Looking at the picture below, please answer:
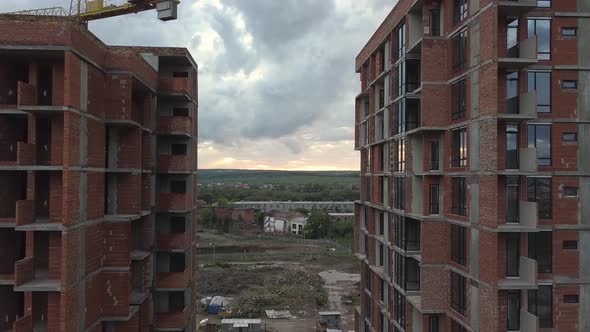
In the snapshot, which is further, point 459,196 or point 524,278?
point 459,196

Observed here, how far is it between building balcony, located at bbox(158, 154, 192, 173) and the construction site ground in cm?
2443

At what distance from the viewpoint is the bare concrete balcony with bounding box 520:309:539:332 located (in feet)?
49.0

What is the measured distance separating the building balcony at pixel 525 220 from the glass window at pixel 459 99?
426 centimetres

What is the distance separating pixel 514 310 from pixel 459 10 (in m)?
11.9

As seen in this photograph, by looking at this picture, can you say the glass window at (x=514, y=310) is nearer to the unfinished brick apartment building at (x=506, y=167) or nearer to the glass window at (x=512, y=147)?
the unfinished brick apartment building at (x=506, y=167)

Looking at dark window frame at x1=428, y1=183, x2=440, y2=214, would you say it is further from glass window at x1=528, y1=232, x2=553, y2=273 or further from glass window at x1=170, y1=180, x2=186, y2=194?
glass window at x1=170, y1=180, x2=186, y2=194

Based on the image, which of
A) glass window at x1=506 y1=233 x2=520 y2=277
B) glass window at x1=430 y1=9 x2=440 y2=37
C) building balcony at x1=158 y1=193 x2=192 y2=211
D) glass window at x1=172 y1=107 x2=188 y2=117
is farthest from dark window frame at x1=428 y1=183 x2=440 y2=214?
glass window at x1=172 y1=107 x2=188 y2=117

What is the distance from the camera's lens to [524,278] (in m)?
15.3

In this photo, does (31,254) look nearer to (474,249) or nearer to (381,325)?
(474,249)

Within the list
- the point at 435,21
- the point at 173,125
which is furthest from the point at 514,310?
the point at 173,125

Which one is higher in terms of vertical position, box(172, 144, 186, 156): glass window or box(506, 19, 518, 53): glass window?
box(506, 19, 518, 53): glass window

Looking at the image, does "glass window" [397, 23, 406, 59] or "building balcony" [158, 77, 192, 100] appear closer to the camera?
"glass window" [397, 23, 406, 59]

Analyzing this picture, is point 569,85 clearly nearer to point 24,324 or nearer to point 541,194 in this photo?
point 541,194

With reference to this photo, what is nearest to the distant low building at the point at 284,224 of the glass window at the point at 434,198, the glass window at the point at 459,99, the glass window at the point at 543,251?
the glass window at the point at 434,198
